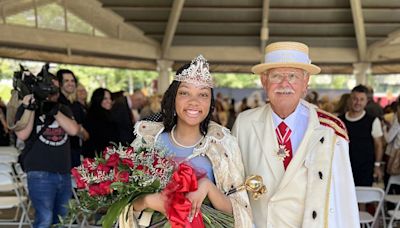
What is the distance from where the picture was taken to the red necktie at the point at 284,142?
6.94 ft

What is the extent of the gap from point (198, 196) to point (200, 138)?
36 centimetres

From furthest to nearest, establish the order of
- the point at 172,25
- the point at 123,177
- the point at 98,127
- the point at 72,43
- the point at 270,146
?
the point at 172,25 → the point at 72,43 → the point at 98,127 → the point at 270,146 → the point at 123,177

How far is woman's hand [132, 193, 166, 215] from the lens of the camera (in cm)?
169

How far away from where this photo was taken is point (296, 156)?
2053mm

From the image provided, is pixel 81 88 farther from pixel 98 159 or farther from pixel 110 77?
pixel 110 77

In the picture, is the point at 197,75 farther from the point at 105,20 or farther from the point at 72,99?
the point at 105,20

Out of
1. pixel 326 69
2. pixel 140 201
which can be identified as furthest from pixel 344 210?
pixel 326 69

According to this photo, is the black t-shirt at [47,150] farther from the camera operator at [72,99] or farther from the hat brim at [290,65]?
the hat brim at [290,65]

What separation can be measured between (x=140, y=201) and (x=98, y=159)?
21cm

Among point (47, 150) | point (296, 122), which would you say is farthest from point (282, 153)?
point (47, 150)

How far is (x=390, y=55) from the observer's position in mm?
10797

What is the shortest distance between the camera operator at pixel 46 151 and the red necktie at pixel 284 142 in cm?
182

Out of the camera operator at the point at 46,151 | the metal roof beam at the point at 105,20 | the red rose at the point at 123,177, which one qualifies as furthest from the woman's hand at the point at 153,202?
the metal roof beam at the point at 105,20

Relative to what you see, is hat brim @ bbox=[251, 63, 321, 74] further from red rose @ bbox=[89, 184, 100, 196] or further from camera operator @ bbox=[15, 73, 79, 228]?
camera operator @ bbox=[15, 73, 79, 228]
